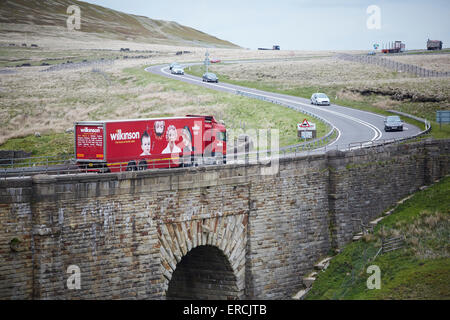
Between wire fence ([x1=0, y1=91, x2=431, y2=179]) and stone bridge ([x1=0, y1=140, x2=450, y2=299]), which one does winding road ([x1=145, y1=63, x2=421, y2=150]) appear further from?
stone bridge ([x1=0, y1=140, x2=450, y2=299])

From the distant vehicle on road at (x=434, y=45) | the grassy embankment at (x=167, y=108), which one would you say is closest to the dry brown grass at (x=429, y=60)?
the distant vehicle on road at (x=434, y=45)

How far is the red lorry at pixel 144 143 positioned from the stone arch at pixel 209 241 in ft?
10.8

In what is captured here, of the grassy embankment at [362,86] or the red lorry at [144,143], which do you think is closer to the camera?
the red lorry at [144,143]

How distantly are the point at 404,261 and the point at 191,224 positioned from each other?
1164cm

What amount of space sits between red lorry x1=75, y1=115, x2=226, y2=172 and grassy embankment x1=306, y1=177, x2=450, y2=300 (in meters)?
8.99

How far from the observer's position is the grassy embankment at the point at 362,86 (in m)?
67.7

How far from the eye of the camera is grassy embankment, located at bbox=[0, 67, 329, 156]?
163 feet

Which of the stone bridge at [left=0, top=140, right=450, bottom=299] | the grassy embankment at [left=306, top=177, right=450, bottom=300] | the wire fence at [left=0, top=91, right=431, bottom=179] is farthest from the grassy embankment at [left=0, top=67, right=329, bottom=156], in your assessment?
the grassy embankment at [left=306, top=177, right=450, bottom=300]

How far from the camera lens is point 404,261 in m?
33.0

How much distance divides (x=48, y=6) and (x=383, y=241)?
18195 cm

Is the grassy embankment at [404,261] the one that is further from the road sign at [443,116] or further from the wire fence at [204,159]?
the road sign at [443,116]

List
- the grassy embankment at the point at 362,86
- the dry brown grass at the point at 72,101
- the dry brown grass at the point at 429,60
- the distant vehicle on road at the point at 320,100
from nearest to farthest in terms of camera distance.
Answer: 1. the dry brown grass at the point at 72,101
2. the grassy embankment at the point at 362,86
3. the distant vehicle on road at the point at 320,100
4. the dry brown grass at the point at 429,60

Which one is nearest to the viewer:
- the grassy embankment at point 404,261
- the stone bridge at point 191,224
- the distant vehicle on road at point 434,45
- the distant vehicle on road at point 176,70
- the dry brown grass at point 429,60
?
the stone bridge at point 191,224
